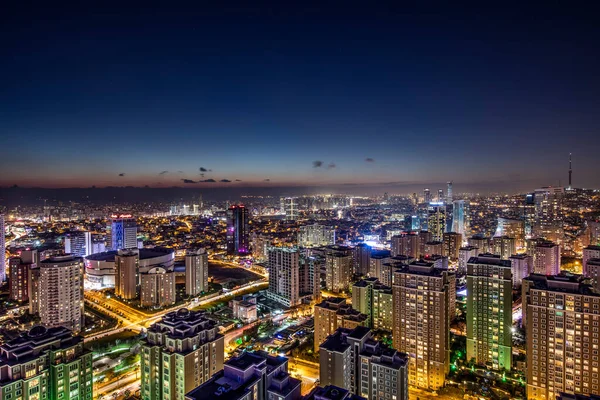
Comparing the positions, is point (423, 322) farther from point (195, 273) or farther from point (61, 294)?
point (61, 294)

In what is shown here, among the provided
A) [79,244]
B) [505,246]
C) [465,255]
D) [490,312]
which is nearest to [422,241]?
[465,255]

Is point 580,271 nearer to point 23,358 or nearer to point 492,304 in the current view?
point 492,304

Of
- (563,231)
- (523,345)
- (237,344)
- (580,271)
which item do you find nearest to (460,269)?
(580,271)

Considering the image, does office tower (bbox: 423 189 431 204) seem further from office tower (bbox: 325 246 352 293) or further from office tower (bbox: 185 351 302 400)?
office tower (bbox: 185 351 302 400)

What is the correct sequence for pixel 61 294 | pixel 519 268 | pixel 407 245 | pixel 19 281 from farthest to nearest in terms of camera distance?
pixel 407 245 < pixel 519 268 < pixel 19 281 < pixel 61 294

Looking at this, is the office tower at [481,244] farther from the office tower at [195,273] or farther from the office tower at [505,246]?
the office tower at [195,273]

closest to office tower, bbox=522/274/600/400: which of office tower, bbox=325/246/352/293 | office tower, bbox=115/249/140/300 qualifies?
office tower, bbox=325/246/352/293

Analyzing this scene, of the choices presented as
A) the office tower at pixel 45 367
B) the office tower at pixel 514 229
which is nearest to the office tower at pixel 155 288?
the office tower at pixel 45 367
